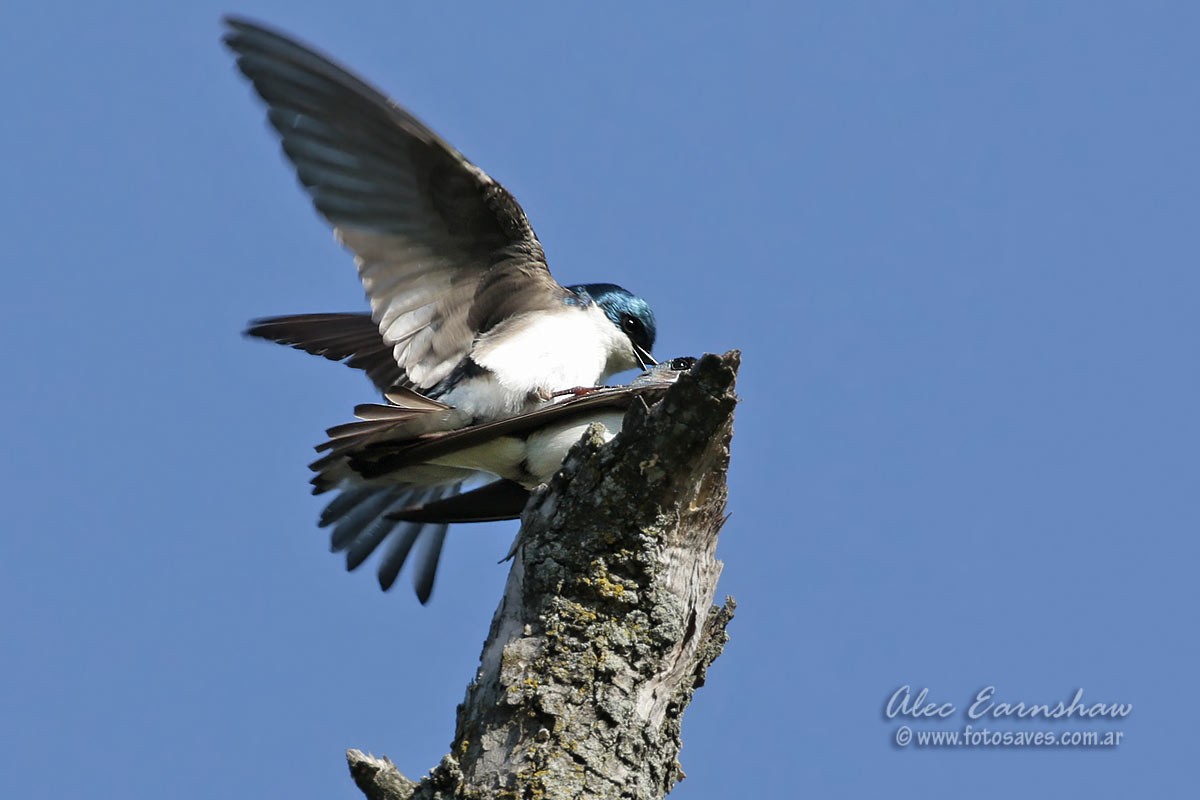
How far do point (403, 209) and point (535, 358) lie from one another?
756mm

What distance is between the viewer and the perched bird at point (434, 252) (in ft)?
16.5

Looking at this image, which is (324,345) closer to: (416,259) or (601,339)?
(416,259)

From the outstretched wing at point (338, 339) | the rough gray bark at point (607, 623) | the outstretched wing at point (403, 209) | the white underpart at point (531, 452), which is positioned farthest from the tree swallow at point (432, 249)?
the rough gray bark at point (607, 623)

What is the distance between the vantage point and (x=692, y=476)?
355 cm

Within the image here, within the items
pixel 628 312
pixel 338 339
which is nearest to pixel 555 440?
pixel 628 312

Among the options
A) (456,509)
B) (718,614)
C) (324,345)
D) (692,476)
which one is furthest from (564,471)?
(324,345)

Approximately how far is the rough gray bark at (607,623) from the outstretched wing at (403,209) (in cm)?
179

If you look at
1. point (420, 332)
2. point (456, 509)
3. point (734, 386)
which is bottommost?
→ point (734, 386)

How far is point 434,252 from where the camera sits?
5.32 meters

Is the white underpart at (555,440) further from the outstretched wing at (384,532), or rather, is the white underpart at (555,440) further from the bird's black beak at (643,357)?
the outstretched wing at (384,532)

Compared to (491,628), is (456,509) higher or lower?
higher

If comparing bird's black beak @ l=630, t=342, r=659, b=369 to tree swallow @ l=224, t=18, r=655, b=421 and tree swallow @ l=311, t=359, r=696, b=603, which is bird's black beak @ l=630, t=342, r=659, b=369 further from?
tree swallow @ l=311, t=359, r=696, b=603

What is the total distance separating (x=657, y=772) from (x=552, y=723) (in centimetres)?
30

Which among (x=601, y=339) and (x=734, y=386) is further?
(x=601, y=339)
